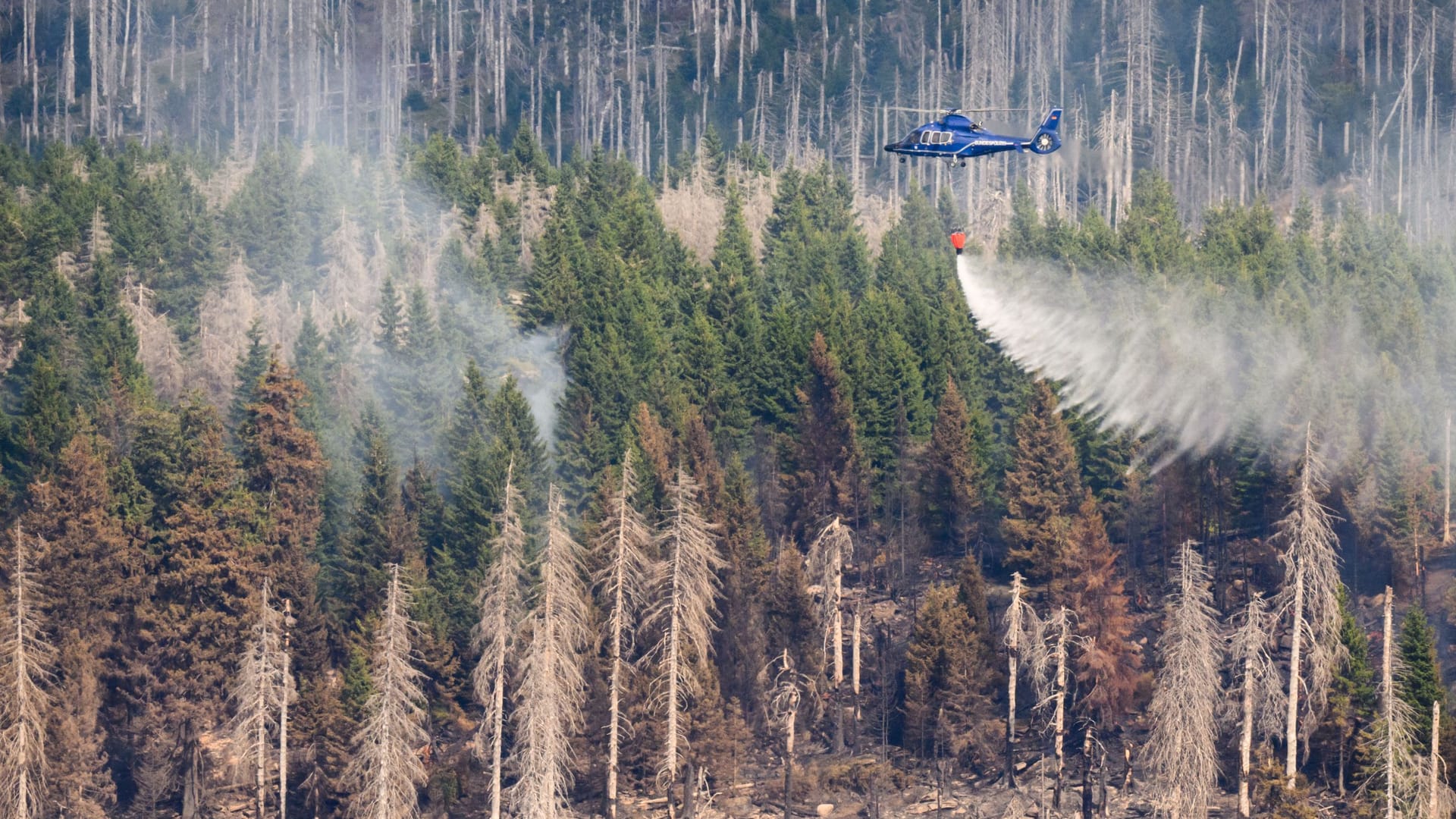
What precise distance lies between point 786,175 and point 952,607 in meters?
44.9

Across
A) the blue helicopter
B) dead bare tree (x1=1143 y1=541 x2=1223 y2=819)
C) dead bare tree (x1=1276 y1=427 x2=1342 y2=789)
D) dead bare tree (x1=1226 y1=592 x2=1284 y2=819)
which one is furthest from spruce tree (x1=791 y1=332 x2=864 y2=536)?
dead bare tree (x1=1276 y1=427 x2=1342 y2=789)

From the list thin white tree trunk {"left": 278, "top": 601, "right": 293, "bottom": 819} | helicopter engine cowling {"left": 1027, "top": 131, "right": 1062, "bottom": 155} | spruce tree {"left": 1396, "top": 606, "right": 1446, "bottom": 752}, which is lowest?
thin white tree trunk {"left": 278, "top": 601, "right": 293, "bottom": 819}

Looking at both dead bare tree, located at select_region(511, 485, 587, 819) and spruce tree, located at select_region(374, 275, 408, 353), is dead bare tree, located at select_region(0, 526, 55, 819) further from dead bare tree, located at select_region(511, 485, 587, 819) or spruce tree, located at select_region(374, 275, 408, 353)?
spruce tree, located at select_region(374, 275, 408, 353)

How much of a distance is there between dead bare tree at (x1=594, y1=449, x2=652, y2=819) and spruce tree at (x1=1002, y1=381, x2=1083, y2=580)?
38.8 feet

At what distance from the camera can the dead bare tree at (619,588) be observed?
65438mm

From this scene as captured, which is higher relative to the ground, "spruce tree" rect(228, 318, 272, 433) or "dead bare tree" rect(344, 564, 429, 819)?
"spruce tree" rect(228, 318, 272, 433)

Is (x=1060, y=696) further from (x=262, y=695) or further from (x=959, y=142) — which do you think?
(x=262, y=695)

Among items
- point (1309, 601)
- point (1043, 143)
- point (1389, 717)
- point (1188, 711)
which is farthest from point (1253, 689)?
point (1043, 143)

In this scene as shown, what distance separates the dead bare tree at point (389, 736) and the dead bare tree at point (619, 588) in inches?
199

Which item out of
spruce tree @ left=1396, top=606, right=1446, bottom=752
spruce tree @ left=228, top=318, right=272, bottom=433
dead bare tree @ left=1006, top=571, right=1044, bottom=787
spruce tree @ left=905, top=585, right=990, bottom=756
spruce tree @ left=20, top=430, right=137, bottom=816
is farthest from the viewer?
spruce tree @ left=228, top=318, right=272, bottom=433

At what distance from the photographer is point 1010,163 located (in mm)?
150250

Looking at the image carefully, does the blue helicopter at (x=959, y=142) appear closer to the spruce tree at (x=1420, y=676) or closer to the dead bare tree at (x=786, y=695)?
the dead bare tree at (x=786, y=695)

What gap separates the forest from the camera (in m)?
64.9

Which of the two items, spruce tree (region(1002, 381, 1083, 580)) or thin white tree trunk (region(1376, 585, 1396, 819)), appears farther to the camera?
spruce tree (region(1002, 381, 1083, 580))
